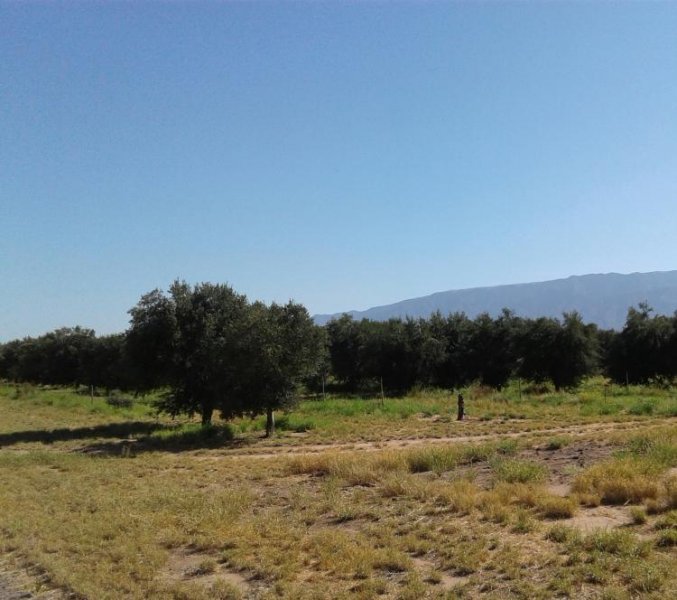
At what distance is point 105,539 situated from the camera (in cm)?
934

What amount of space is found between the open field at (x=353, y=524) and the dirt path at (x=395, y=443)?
1.48 m

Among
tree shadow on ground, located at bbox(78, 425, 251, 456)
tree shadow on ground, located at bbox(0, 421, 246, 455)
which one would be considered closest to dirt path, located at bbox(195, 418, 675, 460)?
tree shadow on ground, located at bbox(78, 425, 251, 456)

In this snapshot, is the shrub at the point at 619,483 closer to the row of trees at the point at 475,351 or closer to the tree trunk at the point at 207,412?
the tree trunk at the point at 207,412

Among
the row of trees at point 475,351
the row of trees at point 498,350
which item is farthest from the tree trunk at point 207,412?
the row of trees at point 498,350

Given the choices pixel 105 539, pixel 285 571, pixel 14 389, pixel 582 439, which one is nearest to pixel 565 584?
pixel 285 571

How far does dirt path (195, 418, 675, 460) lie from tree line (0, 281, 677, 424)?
12.3 ft

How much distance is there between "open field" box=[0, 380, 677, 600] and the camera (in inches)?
272

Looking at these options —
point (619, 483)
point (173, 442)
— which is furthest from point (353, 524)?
point (173, 442)

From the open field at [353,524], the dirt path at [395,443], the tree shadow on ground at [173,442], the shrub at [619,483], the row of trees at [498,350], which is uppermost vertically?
the row of trees at [498,350]

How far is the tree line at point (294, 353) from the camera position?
2531 centimetres

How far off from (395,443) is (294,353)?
22.0 feet

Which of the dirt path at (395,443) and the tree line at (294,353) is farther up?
the tree line at (294,353)

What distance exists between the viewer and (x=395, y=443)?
20.9 metres

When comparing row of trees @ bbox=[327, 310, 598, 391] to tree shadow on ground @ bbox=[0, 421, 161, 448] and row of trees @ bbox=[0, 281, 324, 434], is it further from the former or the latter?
tree shadow on ground @ bbox=[0, 421, 161, 448]
